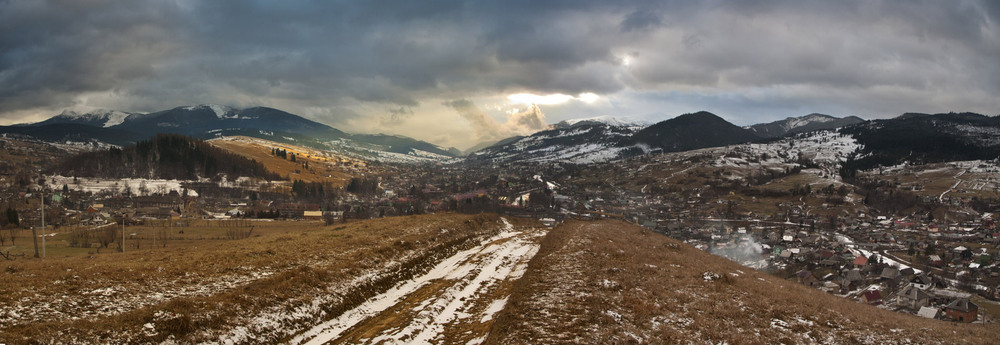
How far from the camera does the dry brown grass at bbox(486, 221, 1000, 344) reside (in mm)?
12672

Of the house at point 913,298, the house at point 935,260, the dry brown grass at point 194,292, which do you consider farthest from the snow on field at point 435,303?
the house at point 935,260

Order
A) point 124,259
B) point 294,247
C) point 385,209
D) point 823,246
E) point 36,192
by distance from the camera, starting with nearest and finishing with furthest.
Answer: point 124,259
point 294,247
point 823,246
point 385,209
point 36,192

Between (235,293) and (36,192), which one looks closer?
(235,293)

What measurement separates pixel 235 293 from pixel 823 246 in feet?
284

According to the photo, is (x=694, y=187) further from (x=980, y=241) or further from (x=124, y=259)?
(x=124, y=259)

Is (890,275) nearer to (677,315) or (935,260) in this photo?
(935,260)

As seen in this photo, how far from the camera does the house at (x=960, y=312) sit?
99.2ft

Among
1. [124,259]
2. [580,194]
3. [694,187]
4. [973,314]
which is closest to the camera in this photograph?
[124,259]

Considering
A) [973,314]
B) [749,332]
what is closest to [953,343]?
[749,332]

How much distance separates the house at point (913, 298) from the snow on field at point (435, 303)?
31.7 meters

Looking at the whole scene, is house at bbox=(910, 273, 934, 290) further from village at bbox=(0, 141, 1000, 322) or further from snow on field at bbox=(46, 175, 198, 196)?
snow on field at bbox=(46, 175, 198, 196)

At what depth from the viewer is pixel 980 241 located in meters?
78.6

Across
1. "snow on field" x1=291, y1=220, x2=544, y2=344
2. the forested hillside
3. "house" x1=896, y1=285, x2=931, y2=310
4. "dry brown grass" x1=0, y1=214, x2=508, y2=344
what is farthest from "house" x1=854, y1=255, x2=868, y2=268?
the forested hillside

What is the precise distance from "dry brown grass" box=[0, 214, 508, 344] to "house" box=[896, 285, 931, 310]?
126 ft
